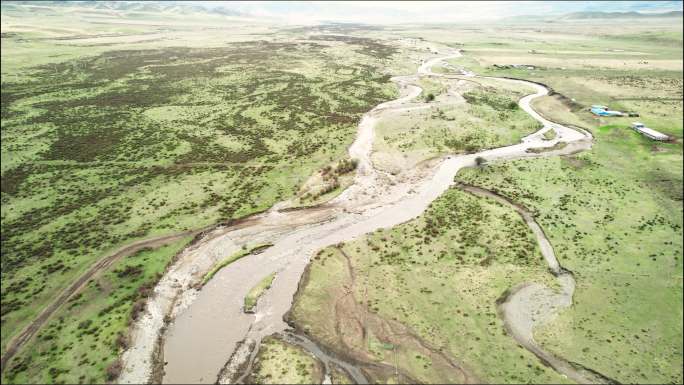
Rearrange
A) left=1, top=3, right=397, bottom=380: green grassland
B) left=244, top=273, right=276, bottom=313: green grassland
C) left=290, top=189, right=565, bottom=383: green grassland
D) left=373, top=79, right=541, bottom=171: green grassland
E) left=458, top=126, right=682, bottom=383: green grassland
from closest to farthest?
left=290, top=189, right=565, bottom=383: green grassland, left=458, top=126, right=682, bottom=383: green grassland, left=244, top=273, right=276, bottom=313: green grassland, left=1, top=3, right=397, bottom=380: green grassland, left=373, top=79, right=541, bottom=171: green grassland

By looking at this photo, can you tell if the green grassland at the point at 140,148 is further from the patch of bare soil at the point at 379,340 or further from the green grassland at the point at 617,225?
the green grassland at the point at 617,225

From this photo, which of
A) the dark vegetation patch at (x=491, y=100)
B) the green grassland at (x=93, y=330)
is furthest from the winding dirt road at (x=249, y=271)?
the dark vegetation patch at (x=491, y=100)

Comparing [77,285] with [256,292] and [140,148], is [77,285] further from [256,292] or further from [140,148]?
[140,148]

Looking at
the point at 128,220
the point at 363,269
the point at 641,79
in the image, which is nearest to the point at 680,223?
the point at 363,269

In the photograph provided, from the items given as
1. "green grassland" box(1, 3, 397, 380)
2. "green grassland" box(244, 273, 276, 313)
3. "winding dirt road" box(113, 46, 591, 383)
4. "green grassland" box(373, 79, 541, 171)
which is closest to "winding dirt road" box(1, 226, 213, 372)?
"green grassland" box(1, 3, 397, 380)

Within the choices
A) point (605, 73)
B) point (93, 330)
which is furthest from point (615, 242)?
point (605, 73)

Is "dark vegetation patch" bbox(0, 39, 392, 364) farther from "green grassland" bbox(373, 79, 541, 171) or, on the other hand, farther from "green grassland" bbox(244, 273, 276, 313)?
"green grassland" bbox(244, 273, 276, 313)
